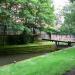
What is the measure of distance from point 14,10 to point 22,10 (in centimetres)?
62

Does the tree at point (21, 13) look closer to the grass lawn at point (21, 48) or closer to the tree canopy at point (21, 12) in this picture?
the tree canopy at point (21, 12)

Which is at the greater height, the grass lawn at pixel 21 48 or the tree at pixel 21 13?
the tree at pixel 21 13

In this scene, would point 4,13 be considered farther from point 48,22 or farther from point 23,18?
point 48,22

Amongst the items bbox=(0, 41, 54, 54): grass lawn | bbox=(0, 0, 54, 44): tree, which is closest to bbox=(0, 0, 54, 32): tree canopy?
bbox=(0, 0, 54, 44): tree

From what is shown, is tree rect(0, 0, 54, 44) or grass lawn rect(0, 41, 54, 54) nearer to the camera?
tree rect(0, 0, 54, 44)

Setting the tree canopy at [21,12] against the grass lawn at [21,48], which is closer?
the tree canopy at [21,12]

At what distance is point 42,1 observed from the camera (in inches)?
842

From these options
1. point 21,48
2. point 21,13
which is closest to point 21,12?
point 21,13

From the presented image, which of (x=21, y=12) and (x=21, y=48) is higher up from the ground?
(x=21, y=12)

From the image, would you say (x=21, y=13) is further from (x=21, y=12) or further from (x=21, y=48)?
(x=21, y=48)

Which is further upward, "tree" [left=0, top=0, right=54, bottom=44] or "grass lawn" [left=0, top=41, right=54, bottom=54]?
"tree" [left=0, top=0, right=54, bottom=44]

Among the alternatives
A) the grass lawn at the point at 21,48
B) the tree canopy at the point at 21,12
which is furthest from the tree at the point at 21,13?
the grass lawn at the point at 21,48

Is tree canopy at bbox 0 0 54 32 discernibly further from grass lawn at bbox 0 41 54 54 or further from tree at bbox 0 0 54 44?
grass lawn at bbox 0 41 54 54

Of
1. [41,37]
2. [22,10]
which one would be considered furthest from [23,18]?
[41,37]
